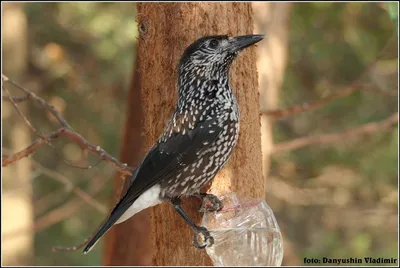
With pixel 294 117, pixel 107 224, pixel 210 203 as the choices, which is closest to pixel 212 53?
pixel 210 203

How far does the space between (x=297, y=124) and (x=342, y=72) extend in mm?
1489

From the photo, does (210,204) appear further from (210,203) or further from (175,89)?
(175,89)

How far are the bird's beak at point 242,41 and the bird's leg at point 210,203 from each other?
Answer: 2.70ft

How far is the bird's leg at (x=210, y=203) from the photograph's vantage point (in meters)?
3.97

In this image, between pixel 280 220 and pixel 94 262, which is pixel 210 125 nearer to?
pixel 94 262

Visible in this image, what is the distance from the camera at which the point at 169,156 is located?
402 centimetres

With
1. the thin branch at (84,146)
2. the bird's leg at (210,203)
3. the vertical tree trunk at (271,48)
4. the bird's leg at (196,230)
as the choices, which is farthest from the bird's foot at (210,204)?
the vertical tree trunk at (271,48)

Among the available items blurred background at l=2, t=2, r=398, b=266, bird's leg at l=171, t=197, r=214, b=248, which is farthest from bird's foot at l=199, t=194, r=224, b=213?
blurred background at l=2, t=2, r=398, b=266

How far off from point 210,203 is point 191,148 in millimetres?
315

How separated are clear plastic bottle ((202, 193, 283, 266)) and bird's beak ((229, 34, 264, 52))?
0.86 m

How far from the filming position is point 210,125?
4121 millimetres

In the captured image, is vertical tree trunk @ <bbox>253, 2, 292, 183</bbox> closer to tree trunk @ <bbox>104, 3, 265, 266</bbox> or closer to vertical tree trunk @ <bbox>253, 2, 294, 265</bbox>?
vertical tree trunk @ <bbox>253, 2, 294, 265</bbox>

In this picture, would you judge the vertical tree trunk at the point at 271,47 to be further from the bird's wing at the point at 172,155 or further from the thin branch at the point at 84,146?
the bird's wing at the point at 172,155

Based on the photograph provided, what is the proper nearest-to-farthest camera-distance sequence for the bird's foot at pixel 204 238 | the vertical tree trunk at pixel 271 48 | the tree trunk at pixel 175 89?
the bird's foot at pixel 204 238 → the tree trunk at pixel 175 89 → the vertical tree trunk at pixel 271 48
